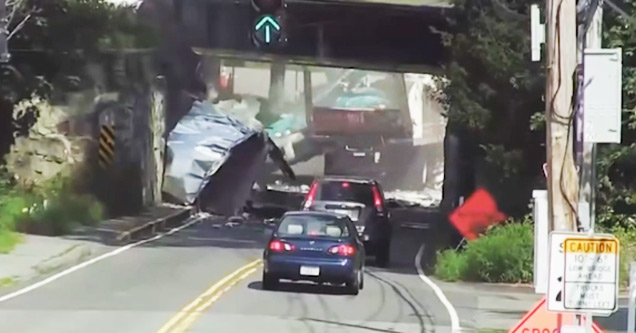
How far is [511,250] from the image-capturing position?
2598 centimetres

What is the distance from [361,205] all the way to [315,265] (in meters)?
6.82

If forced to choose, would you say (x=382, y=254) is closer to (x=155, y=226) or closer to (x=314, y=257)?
(x=314, y=257)

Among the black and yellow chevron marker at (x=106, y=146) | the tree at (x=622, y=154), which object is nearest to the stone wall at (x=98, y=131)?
the black and yellow chevron marker at (x=106, y=146)

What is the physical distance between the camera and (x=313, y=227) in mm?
23344

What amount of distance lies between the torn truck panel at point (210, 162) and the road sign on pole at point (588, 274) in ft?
127

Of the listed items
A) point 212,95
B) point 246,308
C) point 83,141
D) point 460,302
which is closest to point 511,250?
point 460,302

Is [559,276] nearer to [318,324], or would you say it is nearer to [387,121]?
[318,324]

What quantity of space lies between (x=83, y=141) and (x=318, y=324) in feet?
76.1

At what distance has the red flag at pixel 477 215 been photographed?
29367mm

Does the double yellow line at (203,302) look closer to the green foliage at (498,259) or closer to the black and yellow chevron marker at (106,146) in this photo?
the green foliage at (498,259)

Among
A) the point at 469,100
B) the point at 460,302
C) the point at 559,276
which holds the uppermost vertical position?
the point at 469,100

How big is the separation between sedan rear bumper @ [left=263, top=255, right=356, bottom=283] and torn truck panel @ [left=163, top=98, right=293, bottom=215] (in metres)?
26.6

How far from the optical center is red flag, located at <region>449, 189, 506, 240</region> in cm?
2937

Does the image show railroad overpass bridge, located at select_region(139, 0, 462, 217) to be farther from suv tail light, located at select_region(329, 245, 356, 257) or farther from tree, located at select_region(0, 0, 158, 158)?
suv tail light, located at select_region(329, 245, 356, 257)
